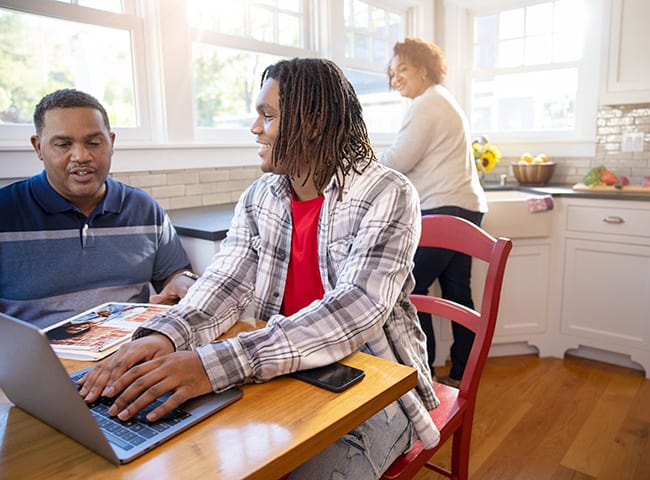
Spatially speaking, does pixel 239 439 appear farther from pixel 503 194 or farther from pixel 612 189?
pixel 503 194

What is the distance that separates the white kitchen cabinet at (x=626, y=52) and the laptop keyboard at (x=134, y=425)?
3110 mm

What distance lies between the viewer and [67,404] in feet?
2.09

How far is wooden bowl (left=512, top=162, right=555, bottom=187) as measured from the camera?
3.27 m

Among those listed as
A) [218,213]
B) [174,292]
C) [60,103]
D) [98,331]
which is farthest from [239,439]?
[218,213]

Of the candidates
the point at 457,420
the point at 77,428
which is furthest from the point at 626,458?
the point at 77,428

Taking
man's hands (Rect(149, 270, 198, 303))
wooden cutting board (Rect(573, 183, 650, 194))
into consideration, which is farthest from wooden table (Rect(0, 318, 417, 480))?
wooden cutting board (Rect(573, 183, 650, 194))

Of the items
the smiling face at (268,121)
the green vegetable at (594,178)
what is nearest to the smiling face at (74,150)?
the smiling face at (268,121)

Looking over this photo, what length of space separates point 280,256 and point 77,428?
0.62m

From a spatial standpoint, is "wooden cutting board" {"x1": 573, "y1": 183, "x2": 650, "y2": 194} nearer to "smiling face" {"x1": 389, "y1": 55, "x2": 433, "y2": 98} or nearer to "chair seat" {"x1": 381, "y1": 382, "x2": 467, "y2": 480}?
"smiling face" {"x1": 389, "y1": 55, "x2": 433, "y2": 98}

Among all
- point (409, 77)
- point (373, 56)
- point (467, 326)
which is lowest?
point (467, 326)

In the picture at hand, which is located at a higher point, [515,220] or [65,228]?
[65,228]

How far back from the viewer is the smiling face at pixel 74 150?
150cm

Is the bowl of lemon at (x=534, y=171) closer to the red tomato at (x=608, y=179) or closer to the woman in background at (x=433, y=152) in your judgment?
the red tomato at (x=608, y=179)

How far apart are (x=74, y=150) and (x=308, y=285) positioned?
0.82 metres
